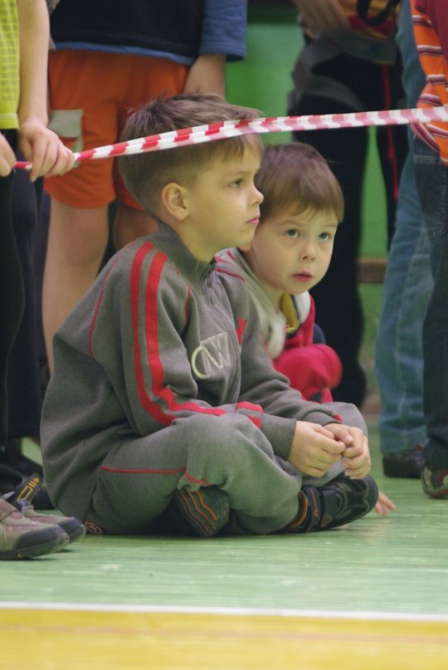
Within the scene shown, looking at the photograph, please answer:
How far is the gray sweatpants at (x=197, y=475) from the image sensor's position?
6.24 ft

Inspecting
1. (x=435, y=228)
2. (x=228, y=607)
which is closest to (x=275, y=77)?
(x=435, y=228)

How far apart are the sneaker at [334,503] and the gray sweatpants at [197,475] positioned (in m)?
0.04

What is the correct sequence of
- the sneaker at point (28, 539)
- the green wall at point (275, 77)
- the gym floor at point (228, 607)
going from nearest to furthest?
the gym floor at point (228, 607)
the sneaker at point (28, 539)
the green wall at point (275, 77)

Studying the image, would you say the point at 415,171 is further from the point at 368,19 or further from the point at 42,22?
the point at 42,22

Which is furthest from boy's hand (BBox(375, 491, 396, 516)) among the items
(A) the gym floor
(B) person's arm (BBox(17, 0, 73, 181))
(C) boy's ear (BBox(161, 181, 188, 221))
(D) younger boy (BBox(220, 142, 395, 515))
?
(B) person's arm (BBox(17, 0, 73, 181))

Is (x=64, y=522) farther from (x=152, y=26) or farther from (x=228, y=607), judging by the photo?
(x=152, y=26)

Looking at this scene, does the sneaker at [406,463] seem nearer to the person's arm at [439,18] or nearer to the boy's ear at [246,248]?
the boy's ear at [246,248]

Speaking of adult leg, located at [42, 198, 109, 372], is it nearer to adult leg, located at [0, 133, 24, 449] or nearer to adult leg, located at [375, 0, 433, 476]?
adult leg, located at [375, 0, 433, 476]

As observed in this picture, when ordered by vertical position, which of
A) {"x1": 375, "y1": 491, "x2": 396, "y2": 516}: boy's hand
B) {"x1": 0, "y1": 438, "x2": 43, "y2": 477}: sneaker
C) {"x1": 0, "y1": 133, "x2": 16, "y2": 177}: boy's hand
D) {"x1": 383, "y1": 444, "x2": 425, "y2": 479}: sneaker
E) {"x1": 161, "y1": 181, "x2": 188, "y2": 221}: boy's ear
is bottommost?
{"x1": 383, "y1": 444, "x2": 425, "y2": 479}: sneaker

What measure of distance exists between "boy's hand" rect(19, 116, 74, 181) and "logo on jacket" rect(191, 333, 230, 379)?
0.37 m

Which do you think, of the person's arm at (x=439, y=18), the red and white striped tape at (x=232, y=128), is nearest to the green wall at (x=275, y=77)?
the person's arm at (x=439, y=18)

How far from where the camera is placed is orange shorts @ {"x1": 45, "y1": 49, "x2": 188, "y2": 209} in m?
2.74

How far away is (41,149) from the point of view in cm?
190

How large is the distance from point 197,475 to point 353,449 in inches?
11.4
